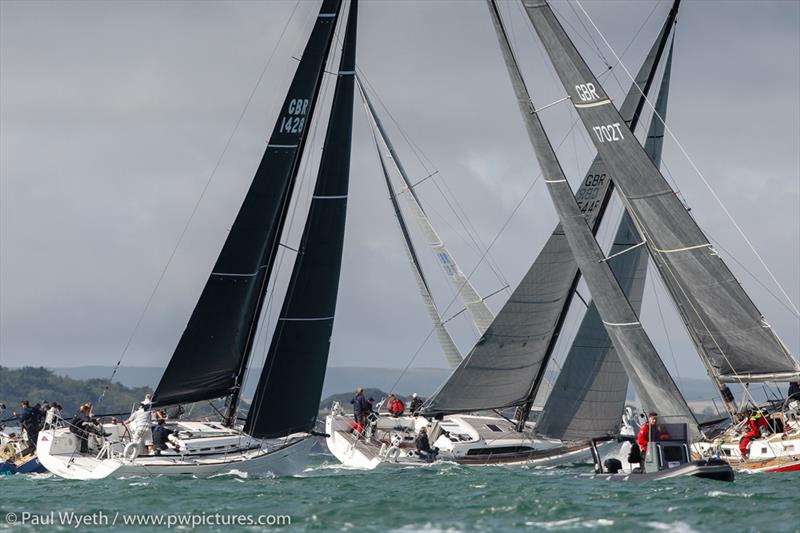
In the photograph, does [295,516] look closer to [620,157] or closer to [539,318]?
[620,157]

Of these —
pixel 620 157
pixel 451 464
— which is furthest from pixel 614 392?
pixel 620 157

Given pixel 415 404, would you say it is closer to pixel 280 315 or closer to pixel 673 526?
pixel 280 315

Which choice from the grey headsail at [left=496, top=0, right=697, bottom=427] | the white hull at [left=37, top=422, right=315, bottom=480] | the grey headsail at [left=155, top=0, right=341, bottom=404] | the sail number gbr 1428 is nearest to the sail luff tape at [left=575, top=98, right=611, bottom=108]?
the grey headsail at [left=496, top=0, right=697, bottom=427]

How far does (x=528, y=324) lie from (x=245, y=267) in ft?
31.8

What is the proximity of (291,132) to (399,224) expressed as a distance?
45.8 feet

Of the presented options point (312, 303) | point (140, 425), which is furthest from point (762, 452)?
point (140, 425)

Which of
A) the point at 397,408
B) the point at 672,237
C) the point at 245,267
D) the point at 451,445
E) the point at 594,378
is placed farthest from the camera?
the point at 397,408

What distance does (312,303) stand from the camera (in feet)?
115

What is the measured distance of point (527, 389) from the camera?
4069 centimetres

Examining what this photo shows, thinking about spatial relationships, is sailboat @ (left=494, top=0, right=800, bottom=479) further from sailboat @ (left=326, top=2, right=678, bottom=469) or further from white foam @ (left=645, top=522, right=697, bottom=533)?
white foam @ (left=645, top=522, right=697, bottom=533)

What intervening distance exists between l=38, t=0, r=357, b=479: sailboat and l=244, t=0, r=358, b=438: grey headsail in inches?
1.1

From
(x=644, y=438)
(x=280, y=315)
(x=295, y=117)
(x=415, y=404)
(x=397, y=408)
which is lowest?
(x=644, y=438)

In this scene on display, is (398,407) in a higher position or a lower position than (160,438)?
higher

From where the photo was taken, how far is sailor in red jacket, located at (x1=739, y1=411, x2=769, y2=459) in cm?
3301
